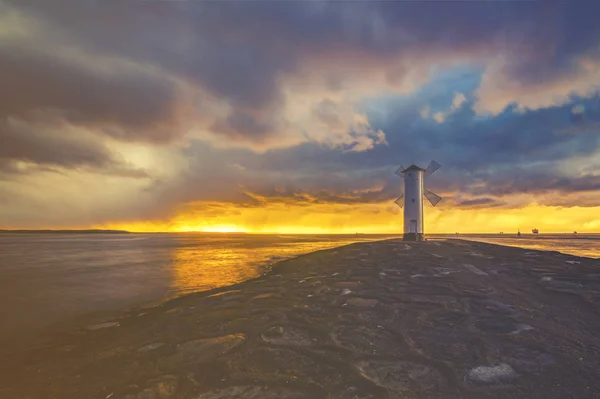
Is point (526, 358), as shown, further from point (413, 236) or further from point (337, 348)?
point (413, 236)

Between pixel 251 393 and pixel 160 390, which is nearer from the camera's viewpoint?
pixel 251 393

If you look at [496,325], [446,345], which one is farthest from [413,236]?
[446,345]

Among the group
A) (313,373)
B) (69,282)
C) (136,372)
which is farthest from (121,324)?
(69,282)

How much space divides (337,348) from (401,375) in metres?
1.63

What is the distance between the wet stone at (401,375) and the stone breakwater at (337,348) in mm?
33

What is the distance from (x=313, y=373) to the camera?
5.98 metres

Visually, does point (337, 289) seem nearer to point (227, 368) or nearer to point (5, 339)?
point (227, 368)

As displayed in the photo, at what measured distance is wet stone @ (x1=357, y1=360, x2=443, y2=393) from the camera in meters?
5.45

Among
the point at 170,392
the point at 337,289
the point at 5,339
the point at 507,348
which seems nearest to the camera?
the point at 170,392

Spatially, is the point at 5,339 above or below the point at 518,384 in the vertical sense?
below

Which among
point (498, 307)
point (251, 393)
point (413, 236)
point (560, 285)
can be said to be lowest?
point (251, 393)

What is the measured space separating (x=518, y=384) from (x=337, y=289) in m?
7.85

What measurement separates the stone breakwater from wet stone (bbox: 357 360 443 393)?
0.11 feet

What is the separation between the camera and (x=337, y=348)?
23.2ft
